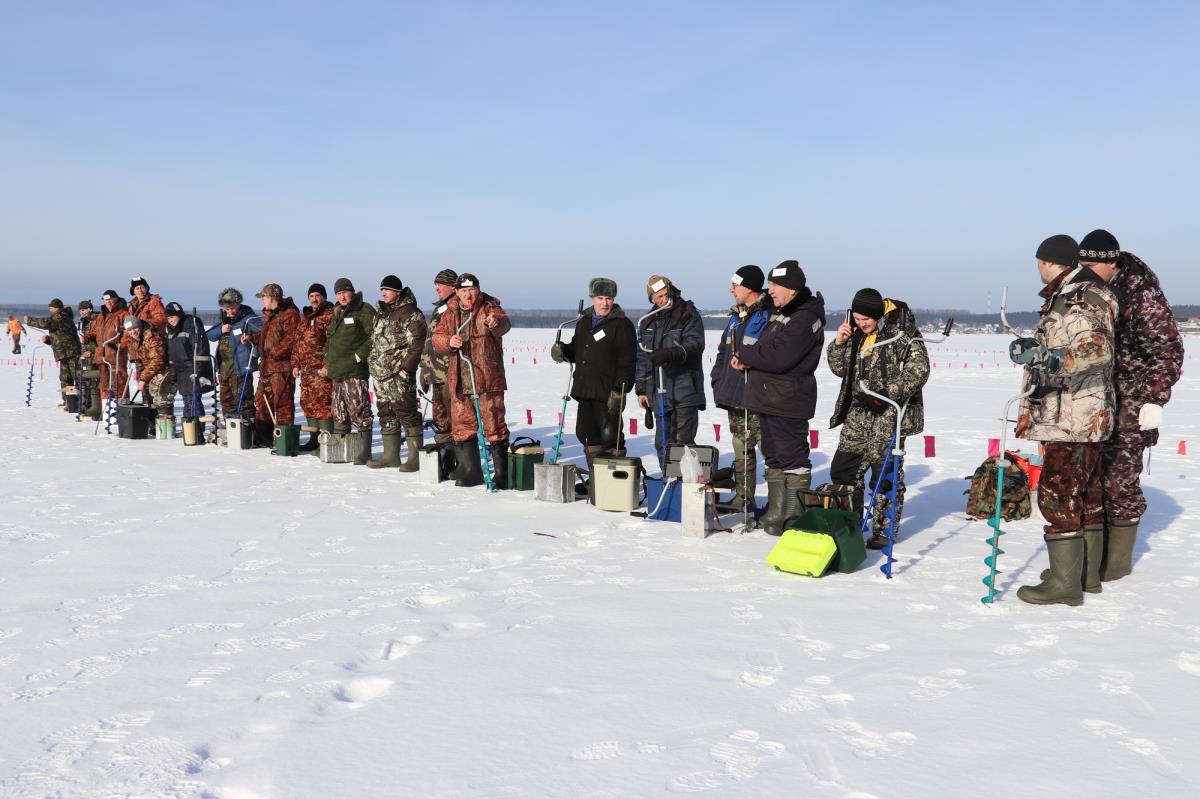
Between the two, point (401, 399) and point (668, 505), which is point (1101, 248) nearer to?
point (668, 505)

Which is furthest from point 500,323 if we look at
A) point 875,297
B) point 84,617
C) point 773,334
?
point 84,617

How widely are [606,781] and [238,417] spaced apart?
33.0ft

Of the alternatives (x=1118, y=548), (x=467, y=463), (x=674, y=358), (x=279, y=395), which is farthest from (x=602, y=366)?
(x=279, y=395)

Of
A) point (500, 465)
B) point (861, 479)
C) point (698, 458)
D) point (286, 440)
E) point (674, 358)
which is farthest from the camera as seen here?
point (286, 440)

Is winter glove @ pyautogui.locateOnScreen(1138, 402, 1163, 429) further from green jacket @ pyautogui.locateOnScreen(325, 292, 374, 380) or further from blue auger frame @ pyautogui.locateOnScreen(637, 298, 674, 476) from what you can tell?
green jacket @ pyautogui.locateOnScreen(325, 292, 374, 380)

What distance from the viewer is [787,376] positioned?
6406 mm

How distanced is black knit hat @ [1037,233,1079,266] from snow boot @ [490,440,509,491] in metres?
5.19

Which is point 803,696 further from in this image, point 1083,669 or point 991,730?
point 1083,669

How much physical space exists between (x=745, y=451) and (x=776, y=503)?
67cm

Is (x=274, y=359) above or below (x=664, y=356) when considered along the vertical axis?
below

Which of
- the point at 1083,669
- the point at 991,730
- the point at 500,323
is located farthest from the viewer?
the point at 500,323

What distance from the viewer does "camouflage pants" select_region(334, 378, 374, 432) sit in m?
10.2

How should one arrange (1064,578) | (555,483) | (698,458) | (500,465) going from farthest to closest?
(500,465) → (555,483) → (698,458) → (1064,578)

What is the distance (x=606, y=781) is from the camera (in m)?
2.93
